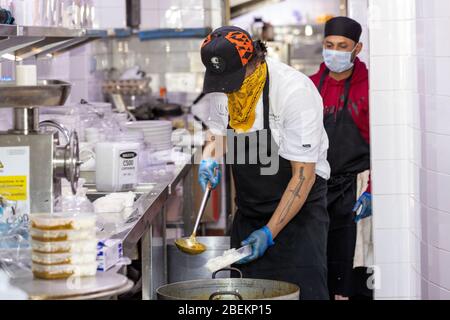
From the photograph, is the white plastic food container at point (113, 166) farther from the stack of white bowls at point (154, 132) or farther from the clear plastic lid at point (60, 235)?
the clear plastic lid at point (60, 235)

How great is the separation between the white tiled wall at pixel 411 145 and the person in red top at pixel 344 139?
2.99ft

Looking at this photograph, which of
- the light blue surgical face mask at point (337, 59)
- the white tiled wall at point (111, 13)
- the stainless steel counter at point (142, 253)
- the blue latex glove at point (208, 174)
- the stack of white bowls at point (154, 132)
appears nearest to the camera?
the stainless steel counter at point (142, 253)

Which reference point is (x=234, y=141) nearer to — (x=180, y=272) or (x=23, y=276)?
(x=180, y=272)

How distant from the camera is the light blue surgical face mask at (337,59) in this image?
4.79 metres

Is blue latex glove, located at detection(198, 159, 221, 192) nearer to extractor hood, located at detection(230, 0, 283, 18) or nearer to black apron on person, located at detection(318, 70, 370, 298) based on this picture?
black apron on person, located at detection(318, 70, 370, 298)

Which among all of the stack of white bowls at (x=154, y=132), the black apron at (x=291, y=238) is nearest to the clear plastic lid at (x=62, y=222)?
the black apron at (x=291, y=238)

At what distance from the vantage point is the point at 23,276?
2.65 metres

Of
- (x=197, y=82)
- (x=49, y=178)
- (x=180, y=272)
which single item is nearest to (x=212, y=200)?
(x=197, y=82)

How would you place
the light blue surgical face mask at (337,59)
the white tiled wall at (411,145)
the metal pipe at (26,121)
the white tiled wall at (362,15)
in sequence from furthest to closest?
the white tiled wall at (362,15) < the light blue surgical face mask at (337,59) < the white tiled wall at (411,145) < the metal pipe at (26,121)

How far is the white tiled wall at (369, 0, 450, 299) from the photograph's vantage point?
12.4 feet

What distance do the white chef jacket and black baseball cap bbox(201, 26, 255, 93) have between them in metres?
0.17

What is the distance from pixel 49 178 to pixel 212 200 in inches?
171

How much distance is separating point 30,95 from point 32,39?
6.23 feet

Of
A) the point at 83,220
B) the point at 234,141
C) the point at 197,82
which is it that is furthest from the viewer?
the point at 197,82
